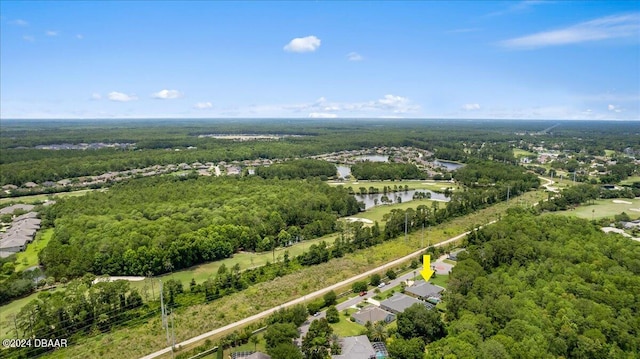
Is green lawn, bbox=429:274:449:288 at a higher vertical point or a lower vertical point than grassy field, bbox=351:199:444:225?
lower

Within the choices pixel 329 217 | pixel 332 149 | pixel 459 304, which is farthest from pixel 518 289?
pixel 332 149

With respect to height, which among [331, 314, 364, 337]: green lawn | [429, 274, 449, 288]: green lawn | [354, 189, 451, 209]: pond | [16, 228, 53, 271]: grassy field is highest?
[16, 228, 53, 271]: grassy field

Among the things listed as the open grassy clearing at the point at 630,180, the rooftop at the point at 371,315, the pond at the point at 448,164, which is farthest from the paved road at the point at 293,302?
the pond at the point at 448,164

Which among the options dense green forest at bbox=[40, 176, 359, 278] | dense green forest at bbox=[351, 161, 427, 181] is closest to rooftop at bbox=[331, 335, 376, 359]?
dense green forest at bbox=[40, 176, 359, 278]

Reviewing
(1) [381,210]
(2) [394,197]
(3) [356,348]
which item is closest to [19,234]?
(3) [356,348]

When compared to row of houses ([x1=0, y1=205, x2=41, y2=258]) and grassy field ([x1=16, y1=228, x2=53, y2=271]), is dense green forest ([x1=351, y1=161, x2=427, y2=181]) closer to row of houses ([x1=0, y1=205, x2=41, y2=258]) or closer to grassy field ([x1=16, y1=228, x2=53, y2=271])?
grassy field ([x1=16, y1=228, x2=53, y2=271])

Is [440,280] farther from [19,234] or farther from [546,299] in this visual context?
[19,234]

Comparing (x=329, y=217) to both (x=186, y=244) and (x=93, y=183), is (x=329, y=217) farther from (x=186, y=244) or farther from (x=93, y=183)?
(x=93, y=183)
